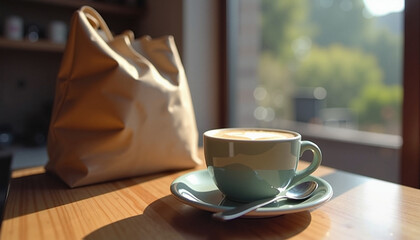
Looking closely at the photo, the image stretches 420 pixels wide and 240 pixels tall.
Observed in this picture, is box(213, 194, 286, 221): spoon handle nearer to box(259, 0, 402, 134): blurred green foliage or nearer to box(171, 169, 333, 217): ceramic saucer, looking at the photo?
box(171, 169, 333, 217): ceramic saucer

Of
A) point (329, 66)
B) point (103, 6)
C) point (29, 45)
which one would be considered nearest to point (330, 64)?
point (329, 66)

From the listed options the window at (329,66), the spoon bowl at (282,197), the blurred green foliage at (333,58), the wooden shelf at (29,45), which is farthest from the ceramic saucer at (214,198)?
the blurred green foliage at (333,58)

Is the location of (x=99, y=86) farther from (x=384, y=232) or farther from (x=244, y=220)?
(x=384, y=232)

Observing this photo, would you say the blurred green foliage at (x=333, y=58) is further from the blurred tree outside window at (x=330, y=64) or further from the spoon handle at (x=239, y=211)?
the spoon handle at (x=239, y=211)

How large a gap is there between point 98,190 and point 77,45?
247mm

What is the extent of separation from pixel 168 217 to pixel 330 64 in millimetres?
6135

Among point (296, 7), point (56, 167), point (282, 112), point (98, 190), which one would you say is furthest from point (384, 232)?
point (296, 7)

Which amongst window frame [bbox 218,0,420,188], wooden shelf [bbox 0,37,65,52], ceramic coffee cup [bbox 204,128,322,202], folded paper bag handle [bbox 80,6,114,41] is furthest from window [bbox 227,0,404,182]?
ceramic coffee cup [bbox 204,128,322,202]

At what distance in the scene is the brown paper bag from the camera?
1.71ft

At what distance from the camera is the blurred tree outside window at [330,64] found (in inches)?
189

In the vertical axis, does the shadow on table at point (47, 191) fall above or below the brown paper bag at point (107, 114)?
below

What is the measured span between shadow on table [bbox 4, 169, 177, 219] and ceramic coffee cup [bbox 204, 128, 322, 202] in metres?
0.20

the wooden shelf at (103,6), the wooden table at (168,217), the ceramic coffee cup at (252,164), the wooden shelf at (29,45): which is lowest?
the wooden table at (168,217)

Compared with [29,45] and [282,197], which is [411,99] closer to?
[282,197]
